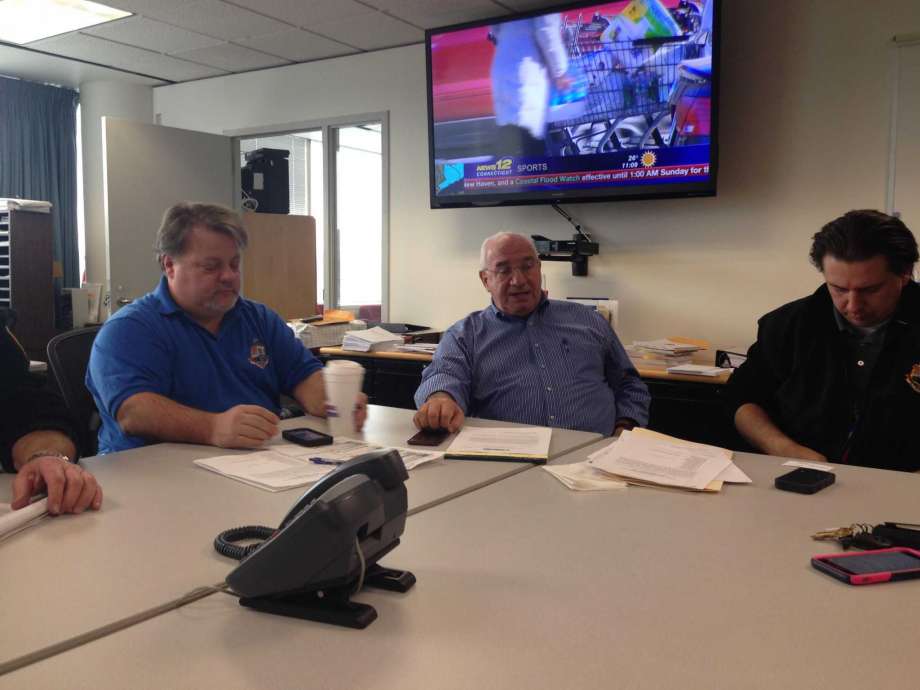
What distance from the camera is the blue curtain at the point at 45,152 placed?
545 cm

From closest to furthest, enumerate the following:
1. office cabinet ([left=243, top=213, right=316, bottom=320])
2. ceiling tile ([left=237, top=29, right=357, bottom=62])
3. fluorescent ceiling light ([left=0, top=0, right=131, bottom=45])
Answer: fluorescent ceiling light ([left=0, top=0, right=131, bottom=45]), ceiling tile ([left=237, top=29, right=357, bottom=62]), office cabinet ([left=243, top=213, right=316, bottom=320])

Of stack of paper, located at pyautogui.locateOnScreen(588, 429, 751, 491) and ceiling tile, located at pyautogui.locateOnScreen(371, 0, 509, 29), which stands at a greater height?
ceiling tile, located at pyautogui.locateOnScreen(371, 0, 509, 29)

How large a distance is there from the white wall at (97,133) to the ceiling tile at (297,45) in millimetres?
1558

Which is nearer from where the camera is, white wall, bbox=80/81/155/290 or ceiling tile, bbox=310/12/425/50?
ceiling tile, bbox=310/12/425/50

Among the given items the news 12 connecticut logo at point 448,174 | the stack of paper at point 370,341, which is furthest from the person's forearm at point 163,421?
the news 12 connecticut logo at point 448,174

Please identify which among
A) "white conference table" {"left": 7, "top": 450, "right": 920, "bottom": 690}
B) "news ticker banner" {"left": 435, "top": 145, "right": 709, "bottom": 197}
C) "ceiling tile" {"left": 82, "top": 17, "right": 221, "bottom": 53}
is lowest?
"white conference table" {"left": 7, "top": 450, "right": 920, "bottom": 690}

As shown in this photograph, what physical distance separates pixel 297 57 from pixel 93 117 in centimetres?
195

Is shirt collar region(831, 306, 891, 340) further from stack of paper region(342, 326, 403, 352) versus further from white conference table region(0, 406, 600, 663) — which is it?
stack of paper region(342, 326, 403, 352)

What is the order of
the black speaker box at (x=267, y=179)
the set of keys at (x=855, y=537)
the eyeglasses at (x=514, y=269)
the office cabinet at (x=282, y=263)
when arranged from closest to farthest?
the set of keys at (x=855, y=537) < the eyeglasses at (x=514, y=269) < the office cabinet at (x=282, y=263) < the black speaker box at (x=267, y=179)

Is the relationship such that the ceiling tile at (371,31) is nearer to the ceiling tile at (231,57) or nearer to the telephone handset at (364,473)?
the ceiling tile at (231,57)

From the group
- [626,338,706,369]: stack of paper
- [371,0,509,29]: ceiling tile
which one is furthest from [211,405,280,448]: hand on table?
[371,0,509,29]: ceiling tile

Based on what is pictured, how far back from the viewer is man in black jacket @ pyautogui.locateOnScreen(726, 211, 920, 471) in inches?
71.8

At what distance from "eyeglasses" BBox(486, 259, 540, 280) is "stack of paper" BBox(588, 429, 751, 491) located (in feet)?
3.07

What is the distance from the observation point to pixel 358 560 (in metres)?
0.85
